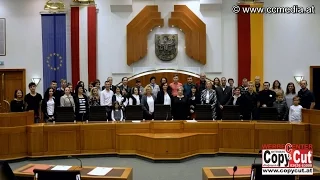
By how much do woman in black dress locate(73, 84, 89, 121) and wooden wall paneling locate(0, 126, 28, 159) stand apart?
4.23 ft

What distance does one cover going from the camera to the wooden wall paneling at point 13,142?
8242 millimetres

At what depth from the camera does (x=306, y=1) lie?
13.4 metres

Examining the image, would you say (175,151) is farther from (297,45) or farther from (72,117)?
(297,45)

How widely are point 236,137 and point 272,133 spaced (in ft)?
2.57

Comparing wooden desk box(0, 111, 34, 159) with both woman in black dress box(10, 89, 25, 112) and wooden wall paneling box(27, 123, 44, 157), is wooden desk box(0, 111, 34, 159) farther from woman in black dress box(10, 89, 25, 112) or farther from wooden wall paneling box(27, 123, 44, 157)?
woman in black dress box(10, 89, 25, 112)

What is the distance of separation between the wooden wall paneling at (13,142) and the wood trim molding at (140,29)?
17.9ft

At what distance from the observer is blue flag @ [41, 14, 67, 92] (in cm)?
1320

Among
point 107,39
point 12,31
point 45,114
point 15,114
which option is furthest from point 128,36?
point 15,114

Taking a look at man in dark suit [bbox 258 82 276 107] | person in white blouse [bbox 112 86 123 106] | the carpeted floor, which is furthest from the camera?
man in dark suit [bbox 258 82 276 107]

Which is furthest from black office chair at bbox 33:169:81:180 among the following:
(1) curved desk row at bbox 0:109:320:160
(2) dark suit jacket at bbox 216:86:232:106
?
(2) dark suit jacket at bbox 216:86:232:106

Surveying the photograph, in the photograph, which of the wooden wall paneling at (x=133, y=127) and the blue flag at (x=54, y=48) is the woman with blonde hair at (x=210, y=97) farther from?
the blue flag at (x=54, y=48)

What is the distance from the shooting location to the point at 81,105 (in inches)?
360

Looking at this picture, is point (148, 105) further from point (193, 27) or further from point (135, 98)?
point (193, 27)

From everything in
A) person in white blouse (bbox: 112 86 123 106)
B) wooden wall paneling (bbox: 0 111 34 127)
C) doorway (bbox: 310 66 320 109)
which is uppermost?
doorway (bbox: 310 66 320 109)
